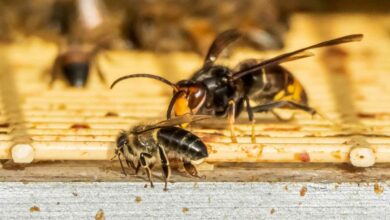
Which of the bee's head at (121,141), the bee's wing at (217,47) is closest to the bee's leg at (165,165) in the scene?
the bee's head at (121,141)

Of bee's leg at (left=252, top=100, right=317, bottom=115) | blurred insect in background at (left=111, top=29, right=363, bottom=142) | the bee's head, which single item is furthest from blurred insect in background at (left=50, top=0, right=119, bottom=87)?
the bee's head

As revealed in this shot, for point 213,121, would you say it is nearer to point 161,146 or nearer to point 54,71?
point 161,146

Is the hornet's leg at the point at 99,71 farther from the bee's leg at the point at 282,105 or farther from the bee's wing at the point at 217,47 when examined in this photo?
the bee's leg at the point at 282,105

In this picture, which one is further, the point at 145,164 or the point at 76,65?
the point at 76,65

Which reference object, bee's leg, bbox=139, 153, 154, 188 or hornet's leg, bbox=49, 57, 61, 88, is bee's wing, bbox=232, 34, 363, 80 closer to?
bee's leg, bbox=139, 153, 154, 188

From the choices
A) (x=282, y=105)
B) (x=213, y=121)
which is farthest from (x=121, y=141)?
(x=282, y=105)

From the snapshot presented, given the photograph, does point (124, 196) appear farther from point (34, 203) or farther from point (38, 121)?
point (38, 121)
